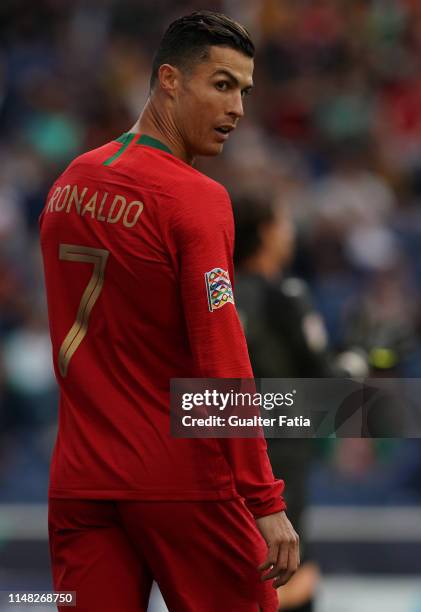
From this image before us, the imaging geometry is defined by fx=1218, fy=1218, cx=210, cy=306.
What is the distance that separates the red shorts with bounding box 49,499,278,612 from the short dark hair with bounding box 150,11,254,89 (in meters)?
0.93

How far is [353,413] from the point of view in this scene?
126 inches

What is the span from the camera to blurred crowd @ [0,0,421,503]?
720 centimetres

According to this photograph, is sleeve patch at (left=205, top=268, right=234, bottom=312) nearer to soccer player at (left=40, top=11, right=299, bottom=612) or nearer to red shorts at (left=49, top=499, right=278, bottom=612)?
soccer player at (left=40, top=11, right=299, bottom=612)

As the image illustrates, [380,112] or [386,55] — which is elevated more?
[386,55]

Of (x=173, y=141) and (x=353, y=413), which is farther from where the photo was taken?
(x=353, y=413)

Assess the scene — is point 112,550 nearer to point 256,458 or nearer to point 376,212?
point 256,458

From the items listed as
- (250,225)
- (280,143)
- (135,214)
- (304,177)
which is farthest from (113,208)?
(280,143)

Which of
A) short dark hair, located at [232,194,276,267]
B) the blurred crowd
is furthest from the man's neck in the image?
the blurred crowd

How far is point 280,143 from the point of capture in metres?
8.97

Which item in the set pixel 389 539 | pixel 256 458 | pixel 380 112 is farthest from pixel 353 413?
pixel 380 112

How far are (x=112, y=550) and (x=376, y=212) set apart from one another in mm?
5921

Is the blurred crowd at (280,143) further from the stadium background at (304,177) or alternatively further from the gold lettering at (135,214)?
the gold lettering at (135,214)

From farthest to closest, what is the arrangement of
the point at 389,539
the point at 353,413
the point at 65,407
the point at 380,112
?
the point at 380,112
the point at 389,539
the point at 353,413
the point at 65,407

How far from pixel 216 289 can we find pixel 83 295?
0.29 m
